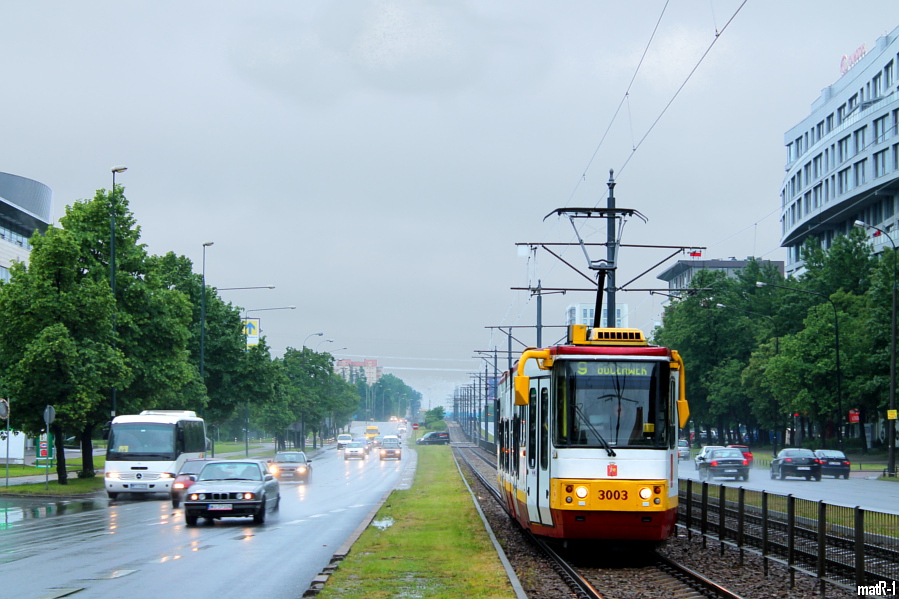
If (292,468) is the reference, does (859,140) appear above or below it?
above

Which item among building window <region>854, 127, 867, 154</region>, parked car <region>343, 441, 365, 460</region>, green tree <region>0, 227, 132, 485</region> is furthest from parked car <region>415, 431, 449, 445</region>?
green tree <region>0, 227, 132, 485</region>

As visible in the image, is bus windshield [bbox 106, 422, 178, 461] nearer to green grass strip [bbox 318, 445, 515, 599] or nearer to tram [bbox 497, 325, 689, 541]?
green grass strip [bbox 318, 445, 515, 599]

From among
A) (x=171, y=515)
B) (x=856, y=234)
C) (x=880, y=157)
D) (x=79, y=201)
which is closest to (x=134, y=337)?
(x=79, y=201)

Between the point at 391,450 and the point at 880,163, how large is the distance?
136ft

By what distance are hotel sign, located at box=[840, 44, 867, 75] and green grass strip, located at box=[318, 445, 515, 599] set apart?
7763 cm

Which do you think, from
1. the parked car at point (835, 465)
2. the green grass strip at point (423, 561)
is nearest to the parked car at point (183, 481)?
the green grass strip at point (423, 561)

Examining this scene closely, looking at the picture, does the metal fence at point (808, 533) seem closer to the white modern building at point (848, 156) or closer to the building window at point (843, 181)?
the white modern building at point (848, 156)

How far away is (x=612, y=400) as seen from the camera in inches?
656

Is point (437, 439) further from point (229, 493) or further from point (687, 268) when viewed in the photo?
point (229, 493)

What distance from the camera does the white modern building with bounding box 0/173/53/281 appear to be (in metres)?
83.5

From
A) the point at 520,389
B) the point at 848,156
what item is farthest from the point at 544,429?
the point at 848,156

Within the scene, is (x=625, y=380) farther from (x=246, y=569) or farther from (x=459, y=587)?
(x=246, y=569)

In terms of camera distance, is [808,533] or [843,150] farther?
[843,150]

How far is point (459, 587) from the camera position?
1358 cm
